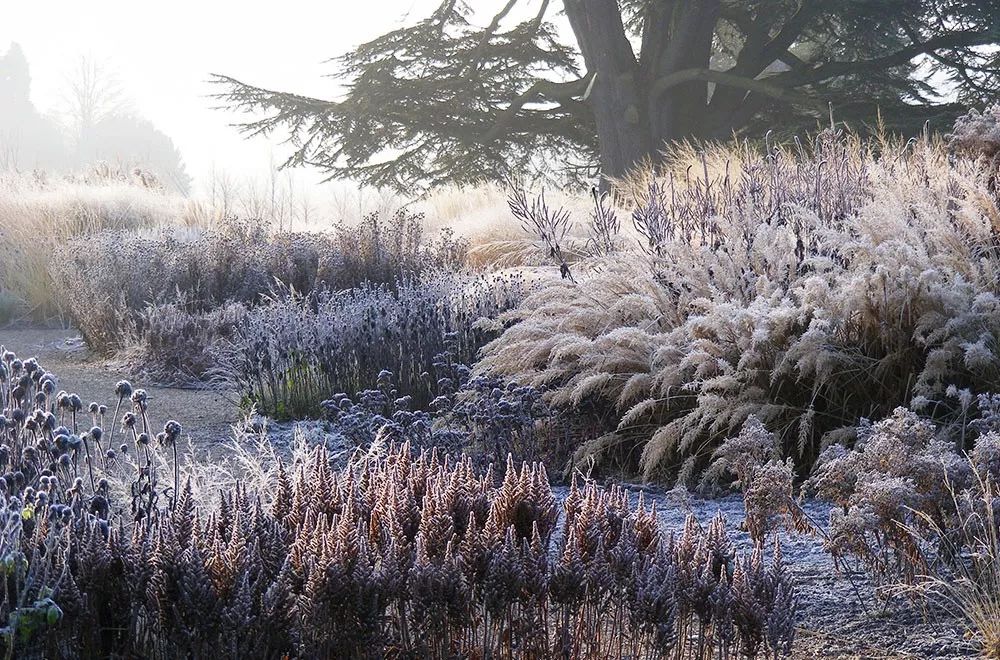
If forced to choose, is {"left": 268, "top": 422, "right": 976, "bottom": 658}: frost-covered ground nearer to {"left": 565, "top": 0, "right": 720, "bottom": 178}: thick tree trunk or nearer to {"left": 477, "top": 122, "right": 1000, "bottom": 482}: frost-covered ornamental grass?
{"left": 477, "top": 122, "right": 1000, "bottom": 482}: frost-covered ornamental grass

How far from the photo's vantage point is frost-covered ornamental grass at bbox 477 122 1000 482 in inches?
174

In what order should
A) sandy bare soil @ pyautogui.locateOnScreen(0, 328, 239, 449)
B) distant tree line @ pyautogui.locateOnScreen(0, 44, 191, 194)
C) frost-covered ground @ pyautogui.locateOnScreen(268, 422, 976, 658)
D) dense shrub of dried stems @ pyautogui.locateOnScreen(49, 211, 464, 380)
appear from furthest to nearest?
distant tree line @ pyautogui.locateOnScreen(0, 44, 191, 194), dense shrub of dried stems @ pyautogui.locateOnScreen(49, 211, 464, 380), sandy bare soil @ pyautogui.locateOnScreen(0, 328, 239, 449), frost-covered ground @ pyautogui.locateOnScreen(268, 422, 976, 658)

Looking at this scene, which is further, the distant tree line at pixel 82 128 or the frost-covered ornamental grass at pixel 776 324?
the distant tree line at pixel 82 128

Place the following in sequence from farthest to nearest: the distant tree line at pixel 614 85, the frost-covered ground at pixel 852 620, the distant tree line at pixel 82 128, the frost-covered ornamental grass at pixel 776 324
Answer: the distant tree line at pixel 82 128 → the distant tree line at pixel 614 85 → the frost-covered ornamental grass at pixel 776 324 → the frost-covered ground at pixel 852 620

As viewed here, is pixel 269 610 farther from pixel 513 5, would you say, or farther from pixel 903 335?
pixel 513 5

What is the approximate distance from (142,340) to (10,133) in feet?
145

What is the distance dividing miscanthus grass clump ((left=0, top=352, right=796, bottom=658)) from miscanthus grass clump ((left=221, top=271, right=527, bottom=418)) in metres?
3.72

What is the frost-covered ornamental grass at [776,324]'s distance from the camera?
174 inches

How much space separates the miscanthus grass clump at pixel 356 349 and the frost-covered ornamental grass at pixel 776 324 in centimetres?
91

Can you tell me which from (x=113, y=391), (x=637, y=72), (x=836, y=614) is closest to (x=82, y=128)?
(x=637, y=72)

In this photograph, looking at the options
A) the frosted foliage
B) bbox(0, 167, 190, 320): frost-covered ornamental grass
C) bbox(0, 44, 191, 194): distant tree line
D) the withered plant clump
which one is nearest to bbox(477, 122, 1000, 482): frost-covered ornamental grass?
the frosted foliage

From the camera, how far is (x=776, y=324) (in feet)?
14.9

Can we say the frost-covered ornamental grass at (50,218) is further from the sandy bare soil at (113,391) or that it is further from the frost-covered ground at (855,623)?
the frost-covered ground at (855,623)

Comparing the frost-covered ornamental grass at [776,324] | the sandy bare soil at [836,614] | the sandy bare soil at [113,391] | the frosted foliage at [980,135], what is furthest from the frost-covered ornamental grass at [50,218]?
the frosted foliage at [980,135]
